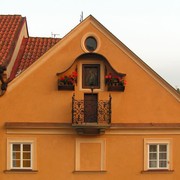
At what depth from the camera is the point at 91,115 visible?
14.3 meters

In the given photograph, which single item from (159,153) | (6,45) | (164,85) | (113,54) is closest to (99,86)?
(113,54)

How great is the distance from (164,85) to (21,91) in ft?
18.4

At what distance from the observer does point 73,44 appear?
14.4 meters

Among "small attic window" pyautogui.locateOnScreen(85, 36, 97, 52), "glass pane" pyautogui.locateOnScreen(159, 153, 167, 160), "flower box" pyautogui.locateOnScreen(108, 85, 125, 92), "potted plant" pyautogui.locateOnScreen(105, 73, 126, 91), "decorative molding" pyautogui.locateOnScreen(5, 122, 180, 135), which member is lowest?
"glass pane" pyautogui.locateOnScreen(159, 153, 167, 160)

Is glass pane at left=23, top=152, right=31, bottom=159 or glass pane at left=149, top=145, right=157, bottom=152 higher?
glass pane at left=149, top=145, right=157, bottom=152

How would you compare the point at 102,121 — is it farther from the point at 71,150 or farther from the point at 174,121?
the point at 174,121

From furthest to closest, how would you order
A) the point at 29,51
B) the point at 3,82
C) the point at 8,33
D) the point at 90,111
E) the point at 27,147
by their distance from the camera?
1. the point at 29,51
2. the point at 8,33
3. the point at 27,147
4. the point at 90,111
5. the point at 3,82

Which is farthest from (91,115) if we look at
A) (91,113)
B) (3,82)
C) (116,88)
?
(3,82)

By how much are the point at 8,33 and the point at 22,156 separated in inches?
249

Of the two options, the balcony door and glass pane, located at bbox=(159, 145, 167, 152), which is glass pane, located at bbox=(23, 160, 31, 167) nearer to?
the balcony door

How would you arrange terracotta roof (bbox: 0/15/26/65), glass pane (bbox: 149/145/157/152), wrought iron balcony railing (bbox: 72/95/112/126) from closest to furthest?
1. wrought iron balcony railing (bbox: 72/95/112/126)
2. glass pane (bbox: 149/145/157/152)
3. terracotta roof (bbox: 0/15/26/65)

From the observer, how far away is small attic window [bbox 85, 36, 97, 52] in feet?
47.5

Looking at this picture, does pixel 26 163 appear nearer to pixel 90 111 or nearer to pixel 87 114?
pixel 87 114

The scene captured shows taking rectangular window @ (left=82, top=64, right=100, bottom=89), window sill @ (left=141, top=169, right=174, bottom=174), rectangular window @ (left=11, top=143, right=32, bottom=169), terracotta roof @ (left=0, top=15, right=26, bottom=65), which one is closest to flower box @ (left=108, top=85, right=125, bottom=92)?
rectangular window @ (left=82, top=64, right=100, bottom=89)
